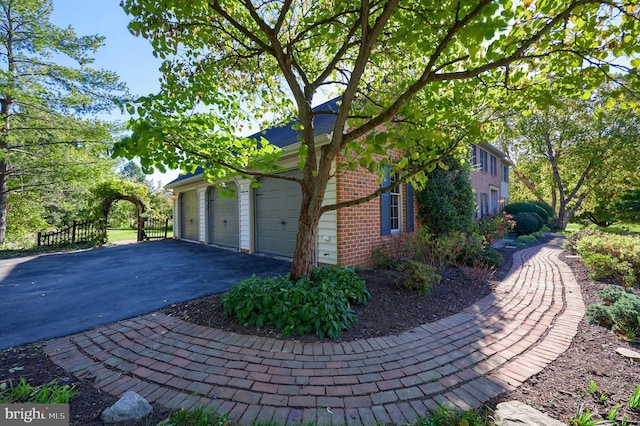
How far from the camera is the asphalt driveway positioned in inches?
139

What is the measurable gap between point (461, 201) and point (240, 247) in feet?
23.2

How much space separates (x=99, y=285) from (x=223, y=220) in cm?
514

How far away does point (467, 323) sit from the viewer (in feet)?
11.7

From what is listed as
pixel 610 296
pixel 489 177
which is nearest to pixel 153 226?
pixel 610 296

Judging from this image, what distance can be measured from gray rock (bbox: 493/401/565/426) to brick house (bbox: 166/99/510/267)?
2.81m

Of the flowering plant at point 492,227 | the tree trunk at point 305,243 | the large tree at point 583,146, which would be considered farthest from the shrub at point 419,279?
the large tree at point 583,146

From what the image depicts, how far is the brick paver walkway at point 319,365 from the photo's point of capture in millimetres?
2062

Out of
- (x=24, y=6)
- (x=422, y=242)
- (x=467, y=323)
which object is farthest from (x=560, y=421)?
(x=24, y=6)

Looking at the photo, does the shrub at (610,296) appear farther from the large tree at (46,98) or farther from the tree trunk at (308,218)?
the large tree at (46,98)

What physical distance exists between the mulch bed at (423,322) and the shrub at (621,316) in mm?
136

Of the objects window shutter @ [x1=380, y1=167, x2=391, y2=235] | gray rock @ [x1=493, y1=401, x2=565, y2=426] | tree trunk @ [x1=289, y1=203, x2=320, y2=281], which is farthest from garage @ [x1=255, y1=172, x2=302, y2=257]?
gray rock @ [x1=493, y1=401, x2=565, y2=426]

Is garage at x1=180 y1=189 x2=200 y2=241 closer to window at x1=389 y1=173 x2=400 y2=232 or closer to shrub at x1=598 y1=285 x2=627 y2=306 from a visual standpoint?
window at x1=389 y1=173 x2=400 y2=232

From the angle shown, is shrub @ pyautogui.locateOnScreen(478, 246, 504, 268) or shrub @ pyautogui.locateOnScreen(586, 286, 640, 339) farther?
Answer: shrub @ pyautogui.locateOnScreen(478, 246, 504, 268)

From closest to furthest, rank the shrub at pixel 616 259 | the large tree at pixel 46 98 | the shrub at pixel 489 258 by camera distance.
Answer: the shrub at pixel 616 259, the shrub at pixel 489 258, the large tree at pixel 46 98
